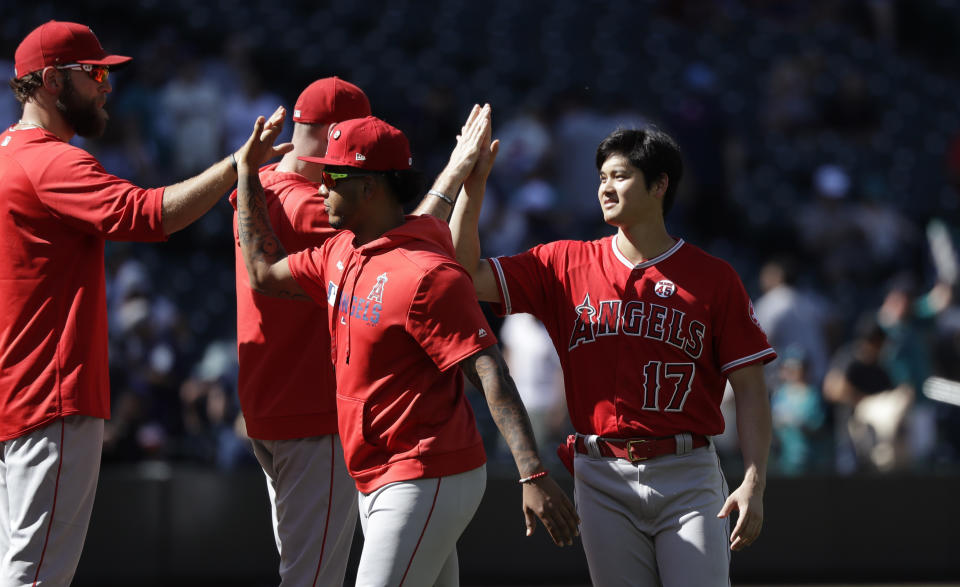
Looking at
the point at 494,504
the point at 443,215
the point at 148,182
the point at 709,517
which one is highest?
the point at 148,182

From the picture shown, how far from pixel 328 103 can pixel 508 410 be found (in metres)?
1.62

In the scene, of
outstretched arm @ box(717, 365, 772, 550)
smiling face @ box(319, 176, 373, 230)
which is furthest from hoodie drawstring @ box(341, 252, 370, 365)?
outstretched arm @ box(717, 365, 772, 550)

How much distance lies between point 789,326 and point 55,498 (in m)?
7.55

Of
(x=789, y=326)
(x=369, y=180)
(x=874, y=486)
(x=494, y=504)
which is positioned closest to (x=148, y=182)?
(x=494, y=504)

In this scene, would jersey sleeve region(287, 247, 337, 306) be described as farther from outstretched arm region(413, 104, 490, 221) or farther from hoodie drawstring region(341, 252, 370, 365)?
outstretched arm region(413, 104, 490, 221)

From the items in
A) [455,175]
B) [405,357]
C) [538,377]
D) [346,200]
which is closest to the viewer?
[405,357]

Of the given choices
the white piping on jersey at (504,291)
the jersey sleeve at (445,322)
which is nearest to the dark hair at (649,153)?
the white piping on jersey at (504,291)

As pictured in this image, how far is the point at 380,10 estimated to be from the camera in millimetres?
14570

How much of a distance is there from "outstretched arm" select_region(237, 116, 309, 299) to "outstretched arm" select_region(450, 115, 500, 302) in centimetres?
59

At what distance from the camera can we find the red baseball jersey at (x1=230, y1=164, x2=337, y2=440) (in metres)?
4.54

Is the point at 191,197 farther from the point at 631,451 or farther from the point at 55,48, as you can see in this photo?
the point at 631,451

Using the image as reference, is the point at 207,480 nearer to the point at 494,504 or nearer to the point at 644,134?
the point at 494,504

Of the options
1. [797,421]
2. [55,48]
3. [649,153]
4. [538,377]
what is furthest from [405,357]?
[797,421]

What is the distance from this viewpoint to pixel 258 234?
14.2 feet
